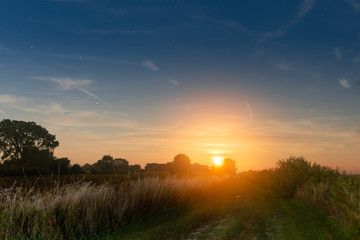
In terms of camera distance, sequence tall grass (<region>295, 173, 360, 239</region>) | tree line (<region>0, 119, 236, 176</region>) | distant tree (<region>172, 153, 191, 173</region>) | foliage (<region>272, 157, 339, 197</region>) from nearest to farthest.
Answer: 1. tall grass (<region>295, 173, 360, 239</region>)
2. foliage (<region>272, 157, 339, 197</region>)
3. tree line (<region>0, 119, 236, 176</region>)
4. distant tree (<region>172, 153, 191, 173</region>)

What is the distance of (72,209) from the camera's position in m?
11.5

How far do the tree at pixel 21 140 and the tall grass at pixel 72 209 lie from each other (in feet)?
114

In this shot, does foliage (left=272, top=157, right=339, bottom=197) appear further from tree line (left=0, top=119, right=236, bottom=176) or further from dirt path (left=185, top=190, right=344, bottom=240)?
tree line (left=0, top=119, right=236, bottom=176)

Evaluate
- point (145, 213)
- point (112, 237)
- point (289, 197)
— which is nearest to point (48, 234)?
point (112, 237)

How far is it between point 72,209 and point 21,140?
39.8 m

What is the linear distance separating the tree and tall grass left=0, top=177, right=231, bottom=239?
34.7 metres

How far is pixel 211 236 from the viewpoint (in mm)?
12016

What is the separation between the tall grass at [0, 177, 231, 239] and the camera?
10.5 meters

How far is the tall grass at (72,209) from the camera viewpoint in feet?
34.3

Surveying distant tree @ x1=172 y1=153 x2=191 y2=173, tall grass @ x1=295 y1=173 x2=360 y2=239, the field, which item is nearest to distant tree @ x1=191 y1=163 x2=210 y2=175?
distant tree @ x1=172 y1=153 x2=191 y2=173

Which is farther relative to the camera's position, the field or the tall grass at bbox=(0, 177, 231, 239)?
the field

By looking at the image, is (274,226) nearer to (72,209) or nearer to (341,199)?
(341,199)

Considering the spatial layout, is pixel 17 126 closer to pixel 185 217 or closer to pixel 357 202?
pixel 185 217

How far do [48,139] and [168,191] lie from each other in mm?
36198
